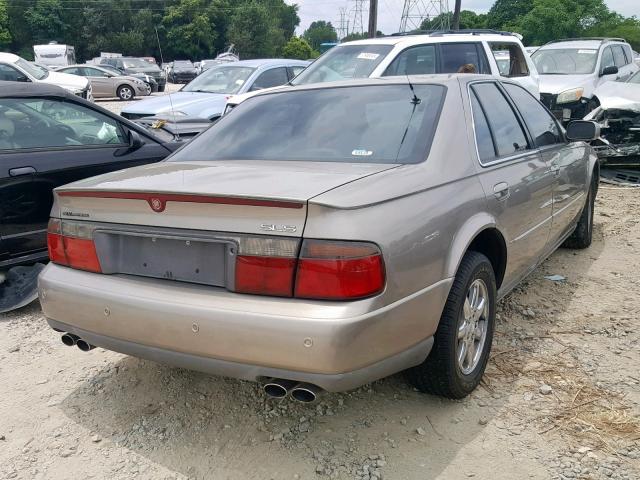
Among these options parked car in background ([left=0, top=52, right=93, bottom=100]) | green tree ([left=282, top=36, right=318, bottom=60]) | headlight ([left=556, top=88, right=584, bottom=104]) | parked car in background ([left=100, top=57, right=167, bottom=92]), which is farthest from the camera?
green tree ([left=282, top=36, right=318, bottom=60])

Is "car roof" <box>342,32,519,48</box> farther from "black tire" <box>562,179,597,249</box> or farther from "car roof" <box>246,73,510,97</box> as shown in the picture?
"car roof" <box>246,73,510,97</box>

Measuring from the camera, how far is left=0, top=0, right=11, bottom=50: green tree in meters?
63.3

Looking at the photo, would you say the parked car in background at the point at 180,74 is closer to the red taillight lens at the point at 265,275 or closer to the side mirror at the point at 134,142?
the side mirror at the point at 134,142

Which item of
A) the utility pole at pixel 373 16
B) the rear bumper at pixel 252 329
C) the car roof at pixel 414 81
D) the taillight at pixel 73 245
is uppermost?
the utility pole at pixel 373 16

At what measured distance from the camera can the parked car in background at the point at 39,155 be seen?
420 centimetres

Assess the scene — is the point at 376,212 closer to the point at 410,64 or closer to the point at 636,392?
the point at 636,392

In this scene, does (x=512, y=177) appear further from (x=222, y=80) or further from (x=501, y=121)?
(x=222, y=80)

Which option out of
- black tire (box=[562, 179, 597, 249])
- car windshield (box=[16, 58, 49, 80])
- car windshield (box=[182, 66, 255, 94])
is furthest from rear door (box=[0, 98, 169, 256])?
car windshield (box=[16, 58, 49, 80])

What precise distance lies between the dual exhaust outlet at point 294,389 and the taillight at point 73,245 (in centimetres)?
97

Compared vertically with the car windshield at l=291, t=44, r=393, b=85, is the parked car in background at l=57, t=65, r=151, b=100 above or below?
below

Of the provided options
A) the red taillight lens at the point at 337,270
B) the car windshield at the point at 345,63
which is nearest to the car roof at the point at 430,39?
the car windshield at the point at 345,63

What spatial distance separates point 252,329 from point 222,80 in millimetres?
8601

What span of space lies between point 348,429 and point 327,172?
1186mm

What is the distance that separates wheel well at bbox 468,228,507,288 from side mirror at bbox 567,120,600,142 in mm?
1893
